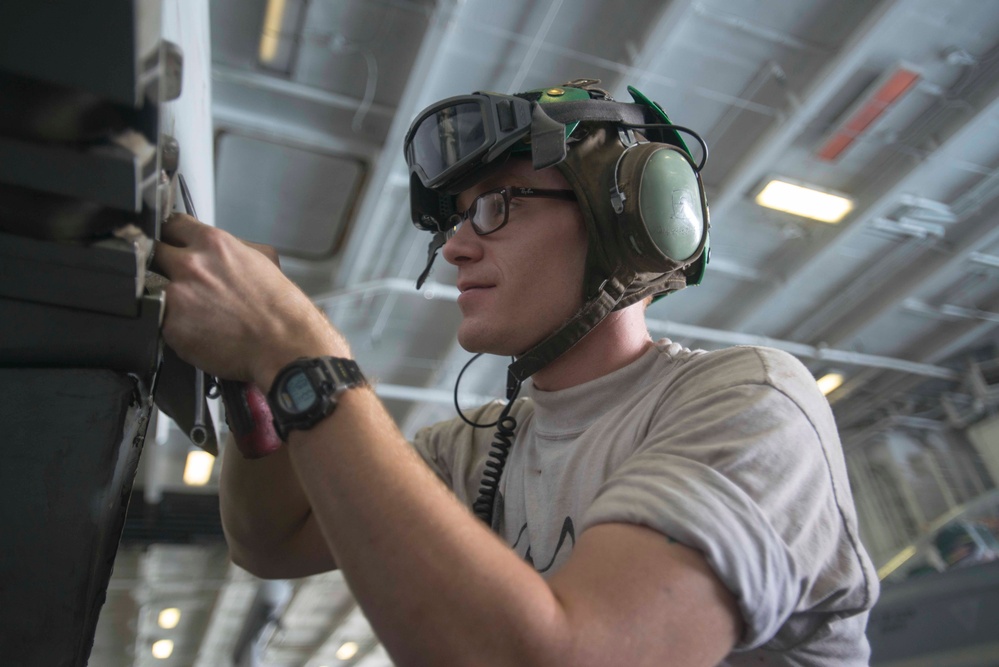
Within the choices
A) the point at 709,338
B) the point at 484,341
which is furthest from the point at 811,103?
the point at 484,341

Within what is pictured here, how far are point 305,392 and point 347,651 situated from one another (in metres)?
13.9

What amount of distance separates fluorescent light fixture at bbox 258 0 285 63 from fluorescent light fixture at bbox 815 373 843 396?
20.4 feet

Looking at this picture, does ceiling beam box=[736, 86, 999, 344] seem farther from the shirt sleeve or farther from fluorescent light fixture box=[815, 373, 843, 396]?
the shirt sleeve

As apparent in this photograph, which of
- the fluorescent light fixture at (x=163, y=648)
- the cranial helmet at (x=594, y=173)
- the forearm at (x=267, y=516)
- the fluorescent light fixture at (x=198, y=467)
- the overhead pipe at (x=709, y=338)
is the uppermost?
the cranial helmet at (x=594, y=173)

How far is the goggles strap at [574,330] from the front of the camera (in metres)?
1.18

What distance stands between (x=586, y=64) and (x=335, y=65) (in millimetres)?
1451

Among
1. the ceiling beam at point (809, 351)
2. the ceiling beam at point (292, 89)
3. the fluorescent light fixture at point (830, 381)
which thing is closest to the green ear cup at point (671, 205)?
the ceiling beam at point (292, 89)

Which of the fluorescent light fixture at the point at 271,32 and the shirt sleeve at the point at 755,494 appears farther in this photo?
the fluorescent light fixture at the point at 271,32

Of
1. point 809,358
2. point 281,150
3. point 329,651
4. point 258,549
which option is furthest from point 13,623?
point 329,651

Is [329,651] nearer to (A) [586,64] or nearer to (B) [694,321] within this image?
(B) [694,321]

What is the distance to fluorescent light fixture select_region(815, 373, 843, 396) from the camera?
25.5ft

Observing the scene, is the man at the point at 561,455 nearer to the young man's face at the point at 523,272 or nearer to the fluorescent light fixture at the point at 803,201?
the young man's face at the point at 523,272

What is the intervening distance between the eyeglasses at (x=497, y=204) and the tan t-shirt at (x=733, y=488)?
312 millimetres

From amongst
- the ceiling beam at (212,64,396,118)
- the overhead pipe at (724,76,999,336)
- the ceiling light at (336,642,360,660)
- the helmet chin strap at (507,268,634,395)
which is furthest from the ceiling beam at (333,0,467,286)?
the ceiling light at (336,642,360,660)
